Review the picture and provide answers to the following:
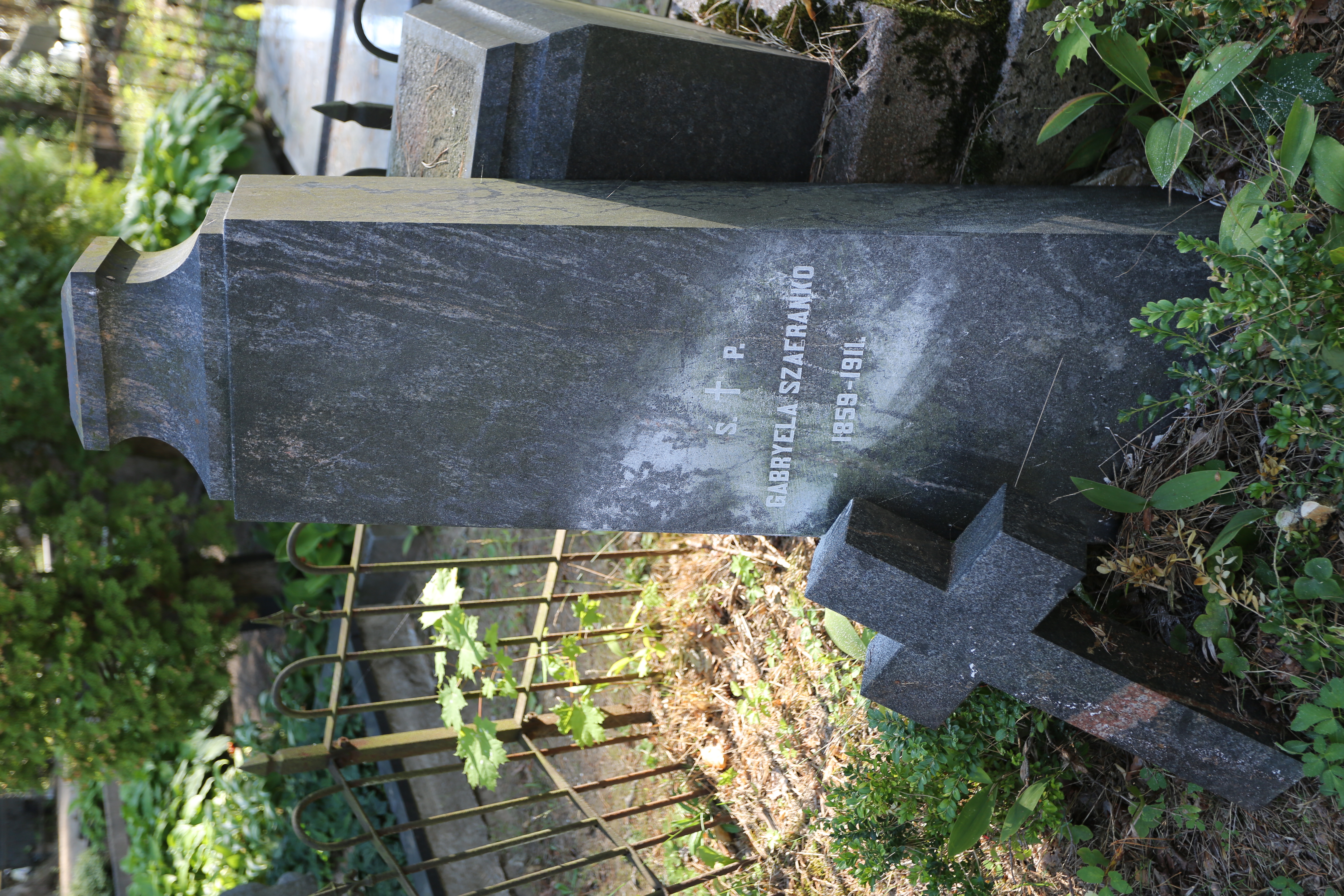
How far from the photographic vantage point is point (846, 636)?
3.33 m

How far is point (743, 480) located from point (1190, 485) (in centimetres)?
105

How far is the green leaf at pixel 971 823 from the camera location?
8.68 ft

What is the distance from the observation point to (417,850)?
4.81 meters

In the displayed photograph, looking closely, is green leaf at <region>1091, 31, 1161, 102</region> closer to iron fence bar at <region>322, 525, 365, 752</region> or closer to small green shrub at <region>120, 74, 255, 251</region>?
iron fence bar at <region>322, 525, 365, 752</region>

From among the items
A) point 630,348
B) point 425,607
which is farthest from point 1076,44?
point 425,607

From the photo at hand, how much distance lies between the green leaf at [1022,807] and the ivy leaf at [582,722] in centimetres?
177

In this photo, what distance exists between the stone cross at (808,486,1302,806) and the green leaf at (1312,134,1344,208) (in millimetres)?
907

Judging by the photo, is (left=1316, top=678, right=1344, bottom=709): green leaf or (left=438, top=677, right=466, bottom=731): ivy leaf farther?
(left=438, top=677, right=466, bottom=731): ivy leaf

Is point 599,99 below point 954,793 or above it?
above

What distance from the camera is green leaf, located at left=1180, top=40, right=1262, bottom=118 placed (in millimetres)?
2164

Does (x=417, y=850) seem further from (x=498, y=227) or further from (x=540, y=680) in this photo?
(x=498, y=227)

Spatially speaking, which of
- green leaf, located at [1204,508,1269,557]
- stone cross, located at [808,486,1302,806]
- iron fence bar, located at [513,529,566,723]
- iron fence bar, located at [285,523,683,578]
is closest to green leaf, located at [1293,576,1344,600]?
green leaf, located at [1204,508,1269,557]

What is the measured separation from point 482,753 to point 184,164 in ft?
14.8

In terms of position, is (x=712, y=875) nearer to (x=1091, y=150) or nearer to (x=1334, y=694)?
(x=1334, y=694)
